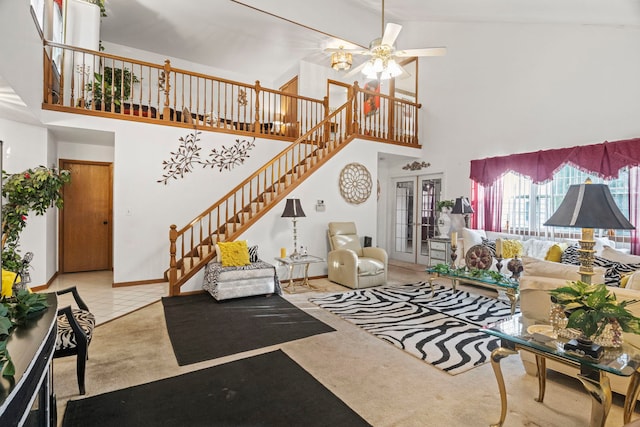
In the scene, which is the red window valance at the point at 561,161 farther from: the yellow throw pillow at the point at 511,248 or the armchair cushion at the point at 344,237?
the armchair cushion at the point at 344,237

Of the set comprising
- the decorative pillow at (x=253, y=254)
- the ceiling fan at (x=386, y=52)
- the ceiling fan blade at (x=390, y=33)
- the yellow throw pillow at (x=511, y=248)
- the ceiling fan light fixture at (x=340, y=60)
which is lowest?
the decorative pillow at (x=253, y=254)

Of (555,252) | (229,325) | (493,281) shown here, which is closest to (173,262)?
(229,325)

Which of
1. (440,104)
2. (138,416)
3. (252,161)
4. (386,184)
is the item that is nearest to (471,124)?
(440,104)

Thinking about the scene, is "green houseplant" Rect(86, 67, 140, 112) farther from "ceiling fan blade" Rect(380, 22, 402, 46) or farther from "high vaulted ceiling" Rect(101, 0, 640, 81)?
"ceiling fan blade" Rect(380, 22, 402, 46)

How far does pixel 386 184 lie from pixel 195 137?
4831 millimetres

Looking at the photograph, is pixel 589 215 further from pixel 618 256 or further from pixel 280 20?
pixel 280 20

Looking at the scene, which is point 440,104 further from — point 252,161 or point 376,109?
point 252,161

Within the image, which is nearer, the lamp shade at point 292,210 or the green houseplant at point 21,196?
the green houseplant at point 21,196

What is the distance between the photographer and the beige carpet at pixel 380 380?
2.02m

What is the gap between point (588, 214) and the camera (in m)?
2.07

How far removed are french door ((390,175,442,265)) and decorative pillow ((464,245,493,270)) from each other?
8.15ft

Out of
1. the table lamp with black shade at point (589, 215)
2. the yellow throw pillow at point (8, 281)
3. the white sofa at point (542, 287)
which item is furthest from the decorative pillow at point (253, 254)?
the table lamp with black shade at point (589, 215)

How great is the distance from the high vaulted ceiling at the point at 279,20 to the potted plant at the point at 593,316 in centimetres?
417

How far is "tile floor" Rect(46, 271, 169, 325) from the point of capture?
3.92 metres
